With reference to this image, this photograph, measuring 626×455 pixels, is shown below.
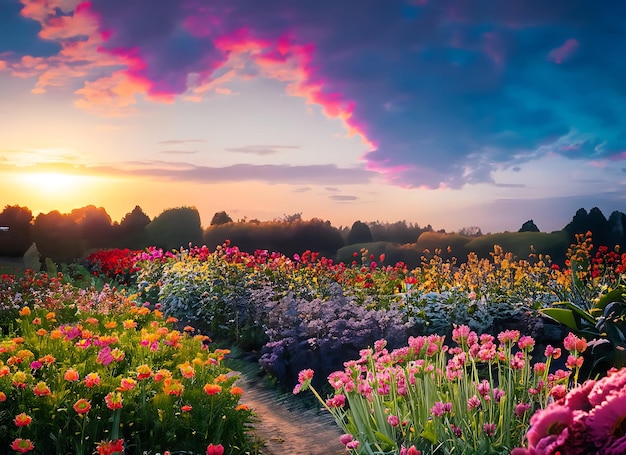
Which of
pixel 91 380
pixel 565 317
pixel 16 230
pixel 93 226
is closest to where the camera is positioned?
pixel 91 380

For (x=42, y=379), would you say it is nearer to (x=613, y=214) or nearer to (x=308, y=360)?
(x=308, y=360)

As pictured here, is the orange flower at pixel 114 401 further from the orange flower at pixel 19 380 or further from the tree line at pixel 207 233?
the tree line at pixel 207 233

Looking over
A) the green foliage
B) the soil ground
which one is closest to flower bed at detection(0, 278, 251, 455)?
the soil ground

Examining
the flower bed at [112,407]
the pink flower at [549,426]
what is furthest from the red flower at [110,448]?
the pink flower at [549,426]

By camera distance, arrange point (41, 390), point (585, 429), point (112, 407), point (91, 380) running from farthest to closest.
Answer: point (91, 380), point (41, 390), point (112, 407), point (585, 429)

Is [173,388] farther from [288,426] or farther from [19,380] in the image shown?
[288,426]

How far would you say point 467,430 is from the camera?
370cm

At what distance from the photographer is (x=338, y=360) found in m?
6.36

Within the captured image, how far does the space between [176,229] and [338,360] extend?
1503 cm

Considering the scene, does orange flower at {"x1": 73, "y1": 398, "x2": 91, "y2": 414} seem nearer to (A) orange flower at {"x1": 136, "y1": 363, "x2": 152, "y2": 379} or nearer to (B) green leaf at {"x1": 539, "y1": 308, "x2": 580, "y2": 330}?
(A) orange flower at {"x1": 136, "y1": 363, "x2": 152, "y2": 379}

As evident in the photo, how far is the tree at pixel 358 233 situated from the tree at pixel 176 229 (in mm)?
4830

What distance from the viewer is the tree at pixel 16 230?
71.6 feet

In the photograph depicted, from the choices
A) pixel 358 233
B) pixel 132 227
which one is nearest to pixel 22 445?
pixel 358 233

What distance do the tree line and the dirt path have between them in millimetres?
9948
